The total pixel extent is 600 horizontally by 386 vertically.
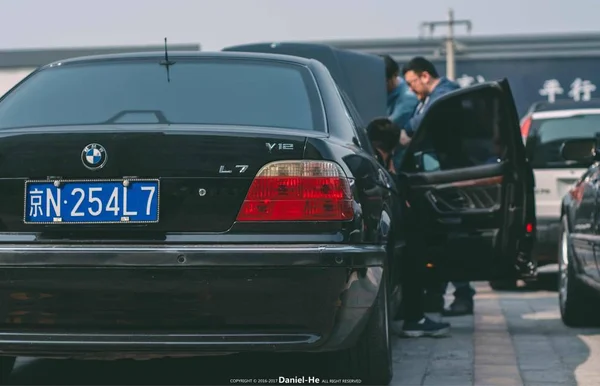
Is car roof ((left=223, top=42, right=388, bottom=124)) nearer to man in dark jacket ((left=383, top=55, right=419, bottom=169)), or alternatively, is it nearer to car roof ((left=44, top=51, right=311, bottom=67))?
man in dark jacket ((left=383, top=55, right=419, bottom=169))

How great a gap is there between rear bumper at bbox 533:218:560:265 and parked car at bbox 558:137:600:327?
9.42ft

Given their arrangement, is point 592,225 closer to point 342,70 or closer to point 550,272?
point 342,70

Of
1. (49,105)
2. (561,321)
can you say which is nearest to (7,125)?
(49,105)

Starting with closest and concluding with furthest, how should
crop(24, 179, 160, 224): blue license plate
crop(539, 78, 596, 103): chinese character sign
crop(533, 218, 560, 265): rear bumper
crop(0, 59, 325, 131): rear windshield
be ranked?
1. crop(24, 179, 160, 224): blue license plate
2. crop(0, 59, 325, 131): rear windshield
3. crop(533, 218, 560, 265): rear bumper
4. crop(539, 78, 596, 103): chinese character sign

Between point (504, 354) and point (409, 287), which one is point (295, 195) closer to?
point (504, 354)

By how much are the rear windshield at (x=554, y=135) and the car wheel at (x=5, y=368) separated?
659cm

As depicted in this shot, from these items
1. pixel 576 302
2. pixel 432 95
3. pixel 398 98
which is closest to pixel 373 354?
pixel 576 302

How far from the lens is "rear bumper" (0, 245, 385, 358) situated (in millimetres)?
4613

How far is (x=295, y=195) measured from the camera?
471cm

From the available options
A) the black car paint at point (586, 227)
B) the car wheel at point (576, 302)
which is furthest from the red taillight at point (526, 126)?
the car wheel at point (576, 302)

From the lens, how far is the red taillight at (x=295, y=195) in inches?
185

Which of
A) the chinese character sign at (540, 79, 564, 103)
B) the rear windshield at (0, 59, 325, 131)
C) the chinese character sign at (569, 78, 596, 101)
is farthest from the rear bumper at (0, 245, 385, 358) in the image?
the chinese character sign at (540, 79, 564, 103)

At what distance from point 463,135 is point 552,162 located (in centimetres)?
428

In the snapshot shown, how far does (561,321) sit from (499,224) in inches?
66.9
